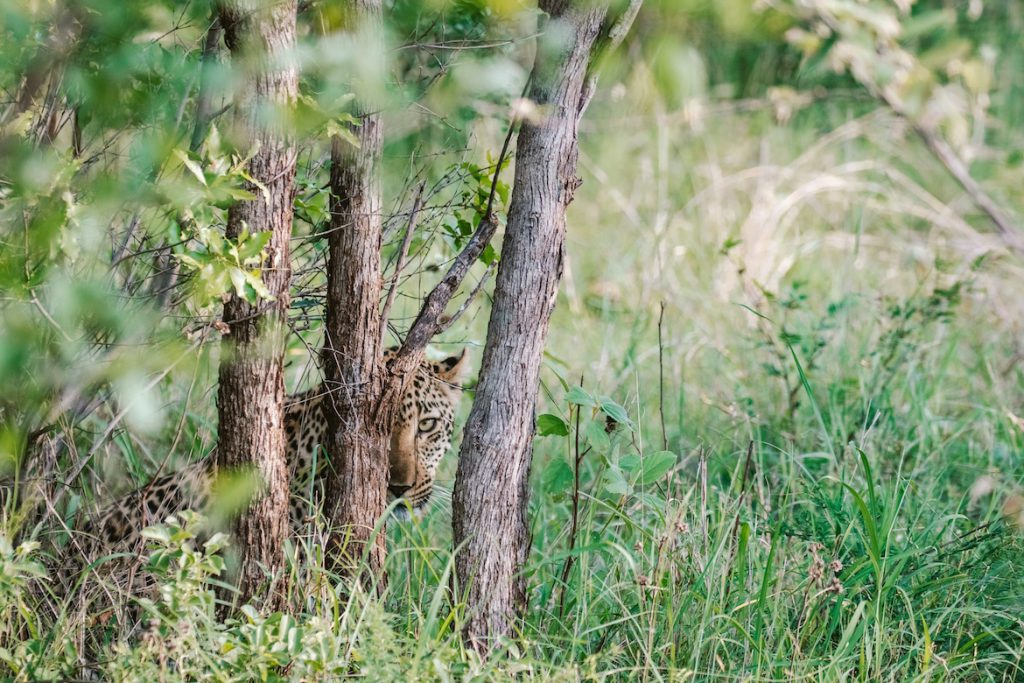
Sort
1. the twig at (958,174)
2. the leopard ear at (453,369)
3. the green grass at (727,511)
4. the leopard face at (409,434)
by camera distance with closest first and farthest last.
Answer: the green grass at (727,511) → the leopard face at (409,434) → the leopard ear at (453,369) → the twig at (958,174)

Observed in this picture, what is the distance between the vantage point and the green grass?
2693mm

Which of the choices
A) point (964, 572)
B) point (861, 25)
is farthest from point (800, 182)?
point (964, 572)

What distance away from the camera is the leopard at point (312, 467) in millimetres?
3193

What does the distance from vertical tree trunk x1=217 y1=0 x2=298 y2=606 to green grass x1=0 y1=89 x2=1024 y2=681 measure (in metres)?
0.17

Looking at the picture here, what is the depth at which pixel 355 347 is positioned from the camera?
2.89 m

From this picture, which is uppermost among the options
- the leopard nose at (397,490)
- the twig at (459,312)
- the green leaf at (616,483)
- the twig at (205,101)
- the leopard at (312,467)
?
the twig at (205,101)

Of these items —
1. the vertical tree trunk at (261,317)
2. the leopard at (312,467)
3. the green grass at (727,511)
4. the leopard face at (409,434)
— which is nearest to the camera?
the vertical tree trunk at (261,317)

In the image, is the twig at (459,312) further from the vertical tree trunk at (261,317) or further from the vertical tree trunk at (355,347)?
the vertical tree trunk at (261,317)

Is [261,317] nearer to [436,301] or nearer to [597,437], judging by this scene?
[436,301]

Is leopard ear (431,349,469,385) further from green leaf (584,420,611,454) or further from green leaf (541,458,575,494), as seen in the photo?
green leaf (584,420,611,454)

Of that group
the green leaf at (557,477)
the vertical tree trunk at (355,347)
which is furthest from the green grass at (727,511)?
the vertical tree trunk at (355,347)

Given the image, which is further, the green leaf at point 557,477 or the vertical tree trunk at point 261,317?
the green leaf at point 557,477

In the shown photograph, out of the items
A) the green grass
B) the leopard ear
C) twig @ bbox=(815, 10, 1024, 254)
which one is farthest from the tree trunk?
twig @ bbox=(815, 10, 1024, 254)

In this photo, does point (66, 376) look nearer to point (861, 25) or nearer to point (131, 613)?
point (131, 613)
